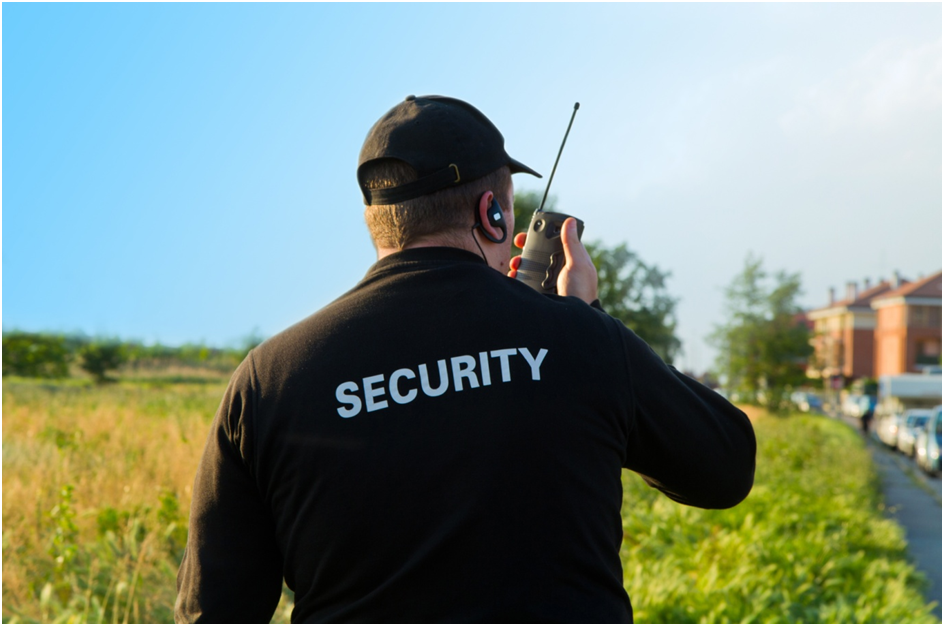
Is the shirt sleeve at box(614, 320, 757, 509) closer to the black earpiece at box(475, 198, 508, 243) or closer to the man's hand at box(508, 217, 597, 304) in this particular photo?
the man's hand at box(508, 217, 597, 304)

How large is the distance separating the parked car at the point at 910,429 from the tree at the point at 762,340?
294 inches

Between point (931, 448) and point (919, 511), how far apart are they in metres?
8.42

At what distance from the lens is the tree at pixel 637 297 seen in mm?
23516

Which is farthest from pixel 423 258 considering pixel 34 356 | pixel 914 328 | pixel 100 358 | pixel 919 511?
pixel 914 328

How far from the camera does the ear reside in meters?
1.72

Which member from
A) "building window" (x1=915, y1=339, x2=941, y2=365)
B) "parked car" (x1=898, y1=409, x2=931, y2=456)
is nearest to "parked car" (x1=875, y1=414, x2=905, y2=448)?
"parked car" (x1=898, y1=409, x2=931, y2=456)

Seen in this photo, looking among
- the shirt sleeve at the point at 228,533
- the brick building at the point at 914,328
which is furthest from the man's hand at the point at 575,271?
the brick building at the point at 914,328

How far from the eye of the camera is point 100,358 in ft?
98.5

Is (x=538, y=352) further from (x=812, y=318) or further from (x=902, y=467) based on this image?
(x=812, y=318)

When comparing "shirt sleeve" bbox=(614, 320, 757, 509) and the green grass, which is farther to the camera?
the green grass

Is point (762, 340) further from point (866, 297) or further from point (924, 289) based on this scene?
point (866, 297)

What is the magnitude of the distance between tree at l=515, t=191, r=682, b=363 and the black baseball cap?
20.2 metres

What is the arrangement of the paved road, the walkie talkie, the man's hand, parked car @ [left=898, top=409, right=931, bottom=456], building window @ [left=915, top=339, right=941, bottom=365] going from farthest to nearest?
building window @ [left=915, top=339, right=941, bottom=365] → parked car @ [left=898, top=409, right=931, bottom=456] → the paved road → the walkie talkie → the man's hand

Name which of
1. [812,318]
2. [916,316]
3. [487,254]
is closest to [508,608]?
[487,254]
